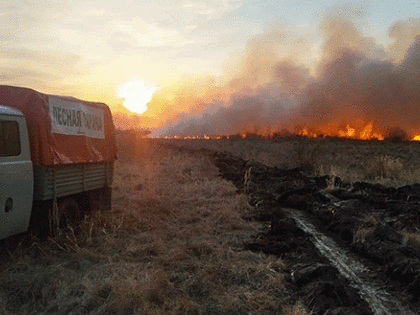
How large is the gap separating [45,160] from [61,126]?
1.00 meters

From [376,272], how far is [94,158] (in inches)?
241

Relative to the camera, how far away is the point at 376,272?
20.0 feet

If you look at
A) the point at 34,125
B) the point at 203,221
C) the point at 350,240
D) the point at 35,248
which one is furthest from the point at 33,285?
the point at 350,240

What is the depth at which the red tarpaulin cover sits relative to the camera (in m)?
6.61

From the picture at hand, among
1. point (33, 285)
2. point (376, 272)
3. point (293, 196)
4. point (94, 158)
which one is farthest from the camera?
point (293, 196)

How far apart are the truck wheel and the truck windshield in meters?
1.64

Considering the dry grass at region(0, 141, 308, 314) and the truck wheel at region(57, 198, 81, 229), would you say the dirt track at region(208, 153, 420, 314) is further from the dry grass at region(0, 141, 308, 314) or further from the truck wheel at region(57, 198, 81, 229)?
the truck wheel at region(57, 198, 81, 229)

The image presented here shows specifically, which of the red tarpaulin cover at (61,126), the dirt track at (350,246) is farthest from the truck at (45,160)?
the dirt track at (350,246)

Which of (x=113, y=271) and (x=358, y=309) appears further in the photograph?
(x=113, y=271)

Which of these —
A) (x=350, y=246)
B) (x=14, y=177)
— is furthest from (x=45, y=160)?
(x=350, y=246)

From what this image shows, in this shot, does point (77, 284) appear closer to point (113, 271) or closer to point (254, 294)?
point (113, 271)

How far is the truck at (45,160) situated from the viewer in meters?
5.96

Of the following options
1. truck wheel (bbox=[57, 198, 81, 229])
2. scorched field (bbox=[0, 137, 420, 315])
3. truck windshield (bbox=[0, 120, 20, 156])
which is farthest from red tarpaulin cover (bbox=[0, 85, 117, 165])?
scorched field (bbox=[0, 137, 420, 315])

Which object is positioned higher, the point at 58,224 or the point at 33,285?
the point at 58,224
